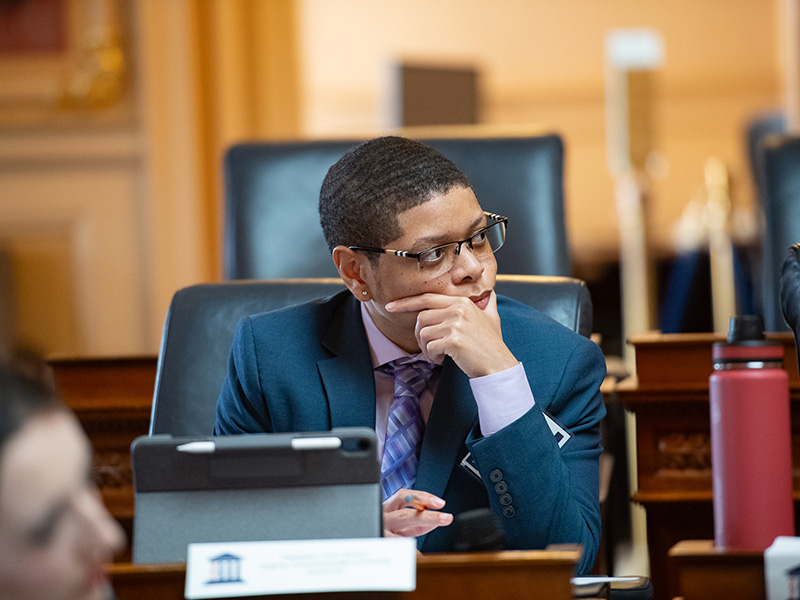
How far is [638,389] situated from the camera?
165cm

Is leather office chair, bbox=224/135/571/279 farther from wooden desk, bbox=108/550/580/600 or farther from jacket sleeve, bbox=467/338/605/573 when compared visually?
wooden desk, bbox=108/550/580/600

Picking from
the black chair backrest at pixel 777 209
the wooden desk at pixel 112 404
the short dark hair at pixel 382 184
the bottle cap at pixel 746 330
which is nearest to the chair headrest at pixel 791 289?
the bottle cap at pixel 746 330

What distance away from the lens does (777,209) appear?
1.99 metres


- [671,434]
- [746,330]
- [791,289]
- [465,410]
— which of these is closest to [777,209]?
[671,434]

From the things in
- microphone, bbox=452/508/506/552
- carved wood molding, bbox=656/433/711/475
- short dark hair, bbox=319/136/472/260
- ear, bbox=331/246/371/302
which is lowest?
carved wood molding, bbox=656/433/711/475

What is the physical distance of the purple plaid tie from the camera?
4.53 ft

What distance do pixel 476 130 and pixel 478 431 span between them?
3.30ft

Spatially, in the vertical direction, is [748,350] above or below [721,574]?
above

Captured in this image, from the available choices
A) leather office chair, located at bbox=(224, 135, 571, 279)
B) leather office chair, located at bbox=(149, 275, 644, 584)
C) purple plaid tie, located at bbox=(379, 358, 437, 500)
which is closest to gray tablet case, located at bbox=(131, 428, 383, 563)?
purple plaid tie, located at bbox=(379, 358, 437, 500)

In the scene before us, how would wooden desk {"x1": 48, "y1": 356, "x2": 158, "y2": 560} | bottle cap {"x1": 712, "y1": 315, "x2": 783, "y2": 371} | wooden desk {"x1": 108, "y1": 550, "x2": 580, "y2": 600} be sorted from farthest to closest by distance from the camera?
1. wooden desk {"x1": 48, "y1": 356, "x2": 158, "y2": 560}
2. bottle cap {"x1": 712, "y1": 315, "x2": 783, "y2": 371}
3. wooden desk {"x1": 108, "y1": 550, "x2": 580, "y2": 600}

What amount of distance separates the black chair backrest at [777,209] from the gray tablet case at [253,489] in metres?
1.28

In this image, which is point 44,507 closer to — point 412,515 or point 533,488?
point 412,515

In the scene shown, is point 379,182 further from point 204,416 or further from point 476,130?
point 476,130

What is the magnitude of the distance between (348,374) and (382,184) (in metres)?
0.27
